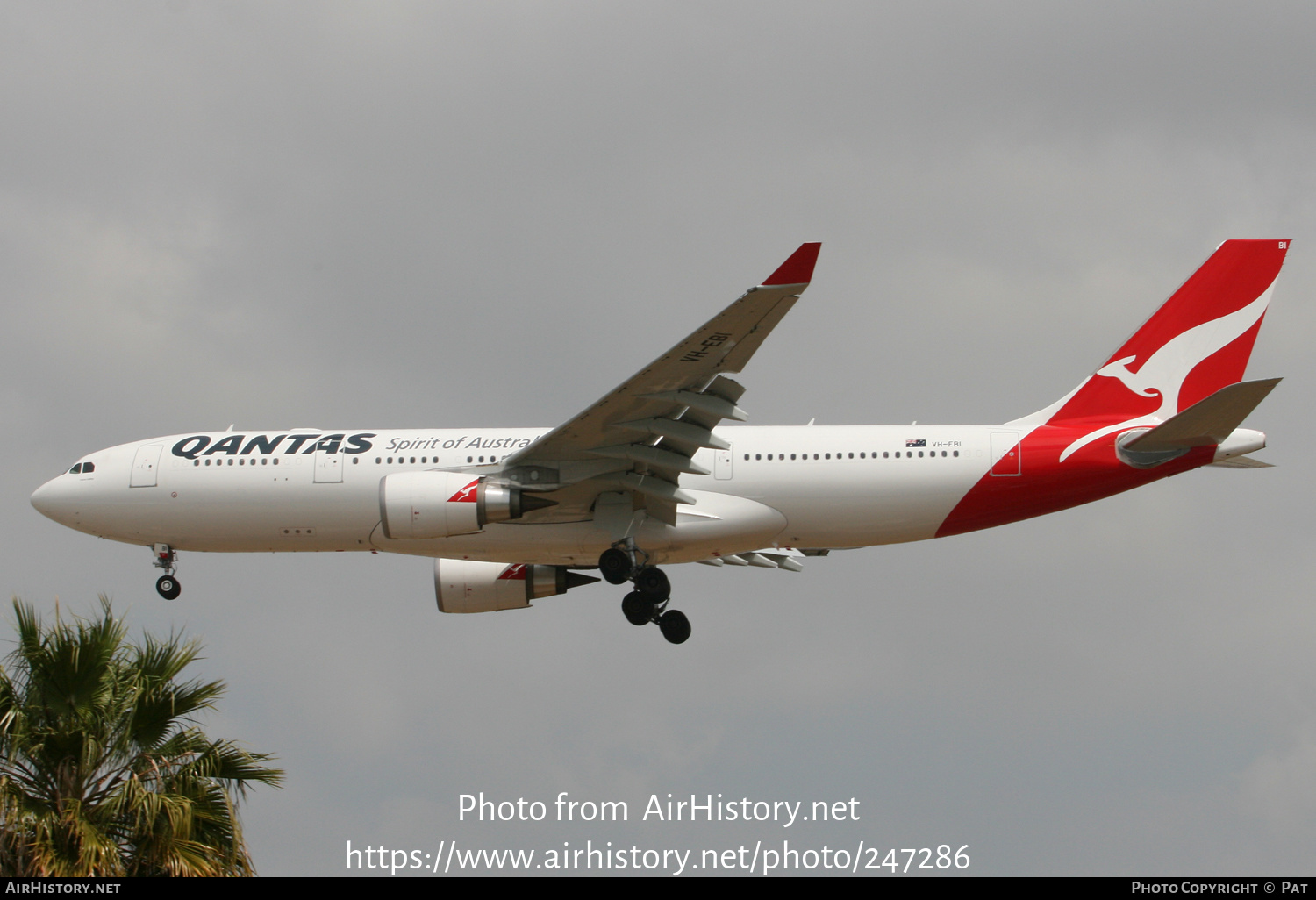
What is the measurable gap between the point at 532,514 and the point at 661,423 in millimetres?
3105

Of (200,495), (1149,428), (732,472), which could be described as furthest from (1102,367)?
(200,495)

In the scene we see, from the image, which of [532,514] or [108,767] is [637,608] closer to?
[532,514]

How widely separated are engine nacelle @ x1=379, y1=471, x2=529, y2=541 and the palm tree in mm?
7180

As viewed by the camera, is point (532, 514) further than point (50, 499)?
No

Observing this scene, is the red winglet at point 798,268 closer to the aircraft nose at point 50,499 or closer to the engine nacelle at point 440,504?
the engine nacelle at point 440,504

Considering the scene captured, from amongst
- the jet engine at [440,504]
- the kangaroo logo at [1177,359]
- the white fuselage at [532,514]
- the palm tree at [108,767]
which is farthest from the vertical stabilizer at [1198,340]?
the palm tree at [108,767]

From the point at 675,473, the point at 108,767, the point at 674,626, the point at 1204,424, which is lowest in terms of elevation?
the point at 108,767

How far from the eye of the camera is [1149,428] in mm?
23266

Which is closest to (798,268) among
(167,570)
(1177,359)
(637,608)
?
(637,608)

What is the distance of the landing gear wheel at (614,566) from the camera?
77.8 ft

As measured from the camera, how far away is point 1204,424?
21703 millimetres

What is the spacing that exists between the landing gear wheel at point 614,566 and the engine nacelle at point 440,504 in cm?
200

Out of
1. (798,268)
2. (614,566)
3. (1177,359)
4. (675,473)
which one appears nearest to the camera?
(798,268)

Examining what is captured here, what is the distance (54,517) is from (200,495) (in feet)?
11.8
